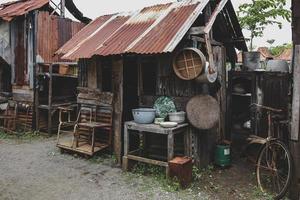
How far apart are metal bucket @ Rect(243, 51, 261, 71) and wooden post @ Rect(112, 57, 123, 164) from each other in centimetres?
418

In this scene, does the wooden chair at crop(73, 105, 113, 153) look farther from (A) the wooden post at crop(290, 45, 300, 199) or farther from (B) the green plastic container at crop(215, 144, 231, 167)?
(A) the wooden post at crop(290, 45, 300, 199)

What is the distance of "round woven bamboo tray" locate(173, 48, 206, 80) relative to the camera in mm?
7398

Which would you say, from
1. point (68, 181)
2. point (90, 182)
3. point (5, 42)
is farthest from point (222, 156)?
point (5, 42)

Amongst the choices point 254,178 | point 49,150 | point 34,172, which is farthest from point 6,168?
point 254,178

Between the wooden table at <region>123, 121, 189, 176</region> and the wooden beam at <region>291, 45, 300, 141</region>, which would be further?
the wooden table at <region>123, 121, 189, 176</region>

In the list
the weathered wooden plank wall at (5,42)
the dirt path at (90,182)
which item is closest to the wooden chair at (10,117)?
the weathered wooden plank wall at (5,42)

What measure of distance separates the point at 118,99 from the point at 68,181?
2692 millimetres

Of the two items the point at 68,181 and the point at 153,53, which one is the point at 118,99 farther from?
the point at 68,181

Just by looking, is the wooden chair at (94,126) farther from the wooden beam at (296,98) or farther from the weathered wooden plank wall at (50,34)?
the wooden beam at (296,98)

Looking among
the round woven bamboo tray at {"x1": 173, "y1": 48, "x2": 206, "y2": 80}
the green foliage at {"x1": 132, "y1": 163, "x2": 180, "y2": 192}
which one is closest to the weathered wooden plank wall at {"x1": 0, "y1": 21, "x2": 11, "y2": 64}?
the green foliage at {"x1": 132, "y1": 163, "x2": 180, "y2": 192}

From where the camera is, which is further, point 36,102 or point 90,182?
point 36,102

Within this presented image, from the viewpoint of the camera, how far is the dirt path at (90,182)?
262 inches

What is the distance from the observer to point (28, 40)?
13055mm

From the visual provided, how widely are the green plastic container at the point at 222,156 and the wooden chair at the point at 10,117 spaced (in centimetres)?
862
